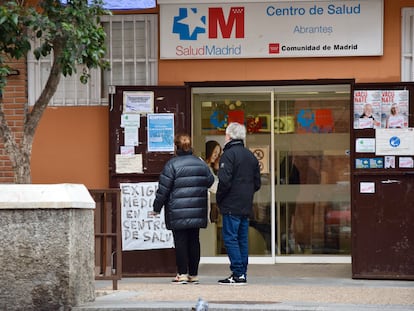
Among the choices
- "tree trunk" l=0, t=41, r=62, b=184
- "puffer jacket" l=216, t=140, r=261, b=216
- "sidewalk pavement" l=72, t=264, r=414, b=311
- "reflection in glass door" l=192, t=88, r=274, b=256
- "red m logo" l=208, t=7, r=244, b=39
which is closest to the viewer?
"sidewalk pavement" l=72, t=264, r=414, b=311

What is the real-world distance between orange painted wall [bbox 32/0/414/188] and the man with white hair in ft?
5.30

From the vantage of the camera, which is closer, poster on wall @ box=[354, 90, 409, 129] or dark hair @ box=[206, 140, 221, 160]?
poster on wall @ box=[354, 90, 409, 129]

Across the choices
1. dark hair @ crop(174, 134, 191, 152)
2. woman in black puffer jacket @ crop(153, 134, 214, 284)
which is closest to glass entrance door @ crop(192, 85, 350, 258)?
dark hair @ crop(174, 134, 191, 152)

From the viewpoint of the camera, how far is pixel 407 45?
11914 mm

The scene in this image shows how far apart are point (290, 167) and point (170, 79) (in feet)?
7.37

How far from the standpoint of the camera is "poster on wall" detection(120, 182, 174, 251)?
38.9 feet

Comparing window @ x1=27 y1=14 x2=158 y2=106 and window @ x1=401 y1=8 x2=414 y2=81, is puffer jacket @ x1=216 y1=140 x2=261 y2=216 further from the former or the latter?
window @ x1=401 y1=8 x2=414 y2=81

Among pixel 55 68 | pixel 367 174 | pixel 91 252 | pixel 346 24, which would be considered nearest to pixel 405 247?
pixel 367 174

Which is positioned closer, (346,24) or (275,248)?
(346,24)

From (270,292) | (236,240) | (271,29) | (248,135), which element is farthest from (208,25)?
(270,292)

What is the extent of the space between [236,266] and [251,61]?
2.99 metres

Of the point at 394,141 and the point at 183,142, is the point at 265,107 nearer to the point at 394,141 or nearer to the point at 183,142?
the point at 394,141

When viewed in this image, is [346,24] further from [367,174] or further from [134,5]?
[134,5]

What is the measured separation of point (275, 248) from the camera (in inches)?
509
